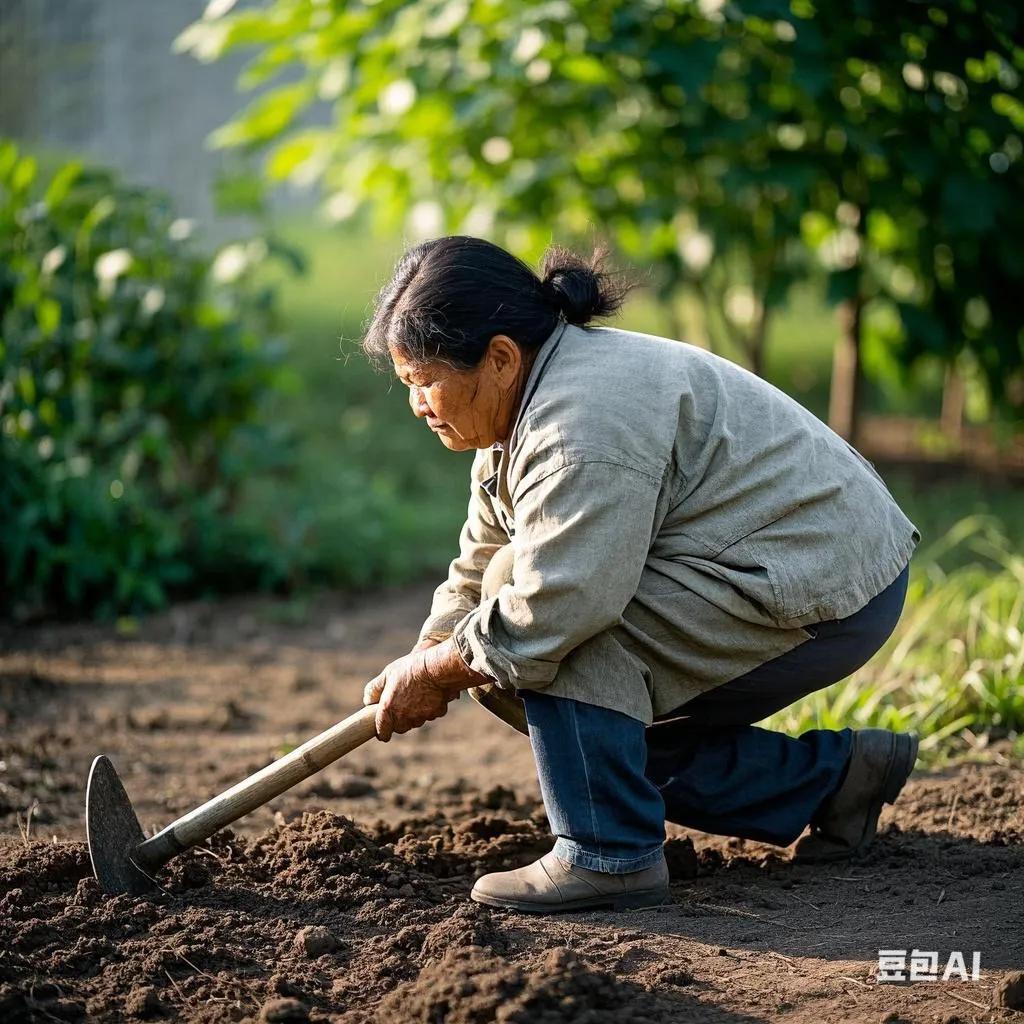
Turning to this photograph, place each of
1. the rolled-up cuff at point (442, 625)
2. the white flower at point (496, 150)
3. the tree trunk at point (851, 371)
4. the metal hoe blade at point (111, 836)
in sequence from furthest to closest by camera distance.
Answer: the tree trunk at point (851, 371)
the white flower at point (496, 150)
the rolled-up cuff at point (442, 625)
the metal hoe blade at point (111, 836)

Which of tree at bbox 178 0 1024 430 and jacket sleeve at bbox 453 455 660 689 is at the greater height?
tree at bbox 178 0 1024 430

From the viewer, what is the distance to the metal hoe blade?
2521 millimetres

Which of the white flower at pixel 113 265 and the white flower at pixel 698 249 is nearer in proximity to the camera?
the white flower at pixel 113 265

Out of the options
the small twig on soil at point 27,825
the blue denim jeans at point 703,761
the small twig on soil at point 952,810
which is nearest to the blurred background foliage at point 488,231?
the small twig on soil at point 952,810

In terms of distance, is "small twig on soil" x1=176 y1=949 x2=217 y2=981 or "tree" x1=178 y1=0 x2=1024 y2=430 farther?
"tree" x1=178 y1=0 x2=1024 y2=430

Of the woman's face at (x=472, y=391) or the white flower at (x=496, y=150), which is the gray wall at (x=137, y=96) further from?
the woman's face at (x=472, y=391)

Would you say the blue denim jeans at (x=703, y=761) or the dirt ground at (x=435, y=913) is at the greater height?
the blue denim jeans at (x=703, y=761)

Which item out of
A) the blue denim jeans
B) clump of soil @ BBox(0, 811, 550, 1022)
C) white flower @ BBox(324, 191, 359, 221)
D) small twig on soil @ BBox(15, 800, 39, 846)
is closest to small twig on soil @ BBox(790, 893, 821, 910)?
the blue denim jeans

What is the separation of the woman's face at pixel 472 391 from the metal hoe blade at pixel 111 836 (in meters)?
0.93

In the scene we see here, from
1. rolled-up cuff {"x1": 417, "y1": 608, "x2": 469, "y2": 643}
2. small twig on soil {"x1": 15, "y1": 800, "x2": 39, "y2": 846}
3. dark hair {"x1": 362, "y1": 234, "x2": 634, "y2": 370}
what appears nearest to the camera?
dark hair {"x1": 362, "y1": 234, "x2": 634, "y2": 370}

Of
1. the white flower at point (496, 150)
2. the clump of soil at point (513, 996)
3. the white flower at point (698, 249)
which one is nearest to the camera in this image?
the clump of soil at point (513, 996)

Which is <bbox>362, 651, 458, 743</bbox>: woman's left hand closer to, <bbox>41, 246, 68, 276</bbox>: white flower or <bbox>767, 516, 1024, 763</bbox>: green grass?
<bbox>767, 516, 1024, 763</bbox>: green grass

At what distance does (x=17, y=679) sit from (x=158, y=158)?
6.15 m

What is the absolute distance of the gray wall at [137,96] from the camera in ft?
28.8
